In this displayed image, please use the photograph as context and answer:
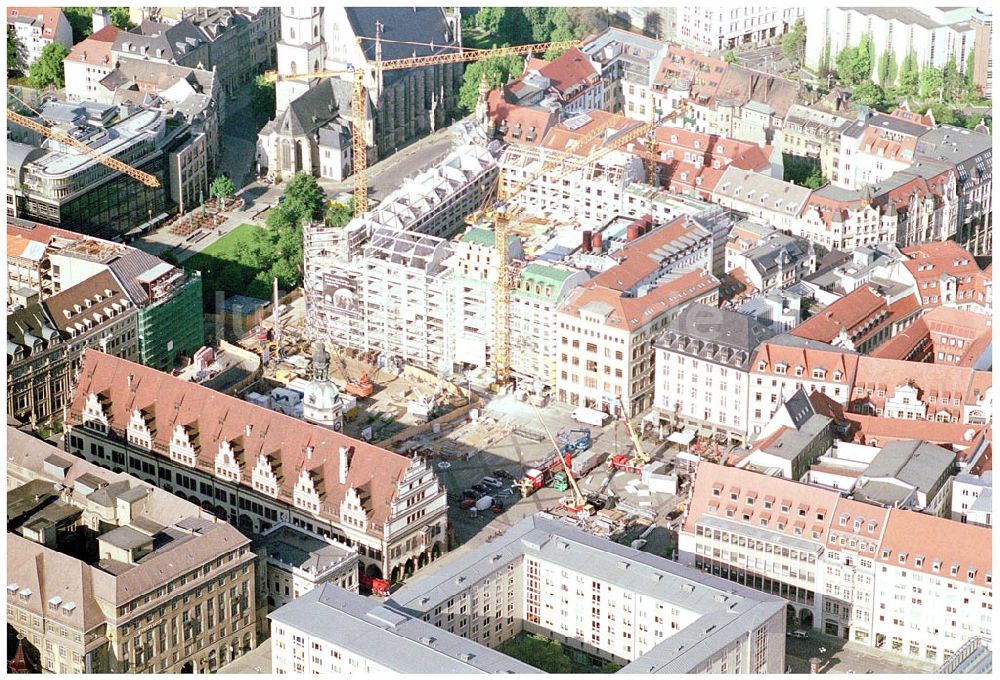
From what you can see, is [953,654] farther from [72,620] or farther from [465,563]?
[72,620]

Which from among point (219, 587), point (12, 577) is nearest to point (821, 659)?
point (219, 587)

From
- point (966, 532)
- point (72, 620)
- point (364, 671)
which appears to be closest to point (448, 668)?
point (364, 671)

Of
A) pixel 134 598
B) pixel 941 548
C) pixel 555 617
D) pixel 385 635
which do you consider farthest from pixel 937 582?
pixel 134 598

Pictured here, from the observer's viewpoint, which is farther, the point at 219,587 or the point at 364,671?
the point at 219,587

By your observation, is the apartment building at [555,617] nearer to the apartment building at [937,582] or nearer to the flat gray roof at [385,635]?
the flat gray roof at [385,635]

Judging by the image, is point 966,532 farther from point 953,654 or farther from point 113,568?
point 113,568
